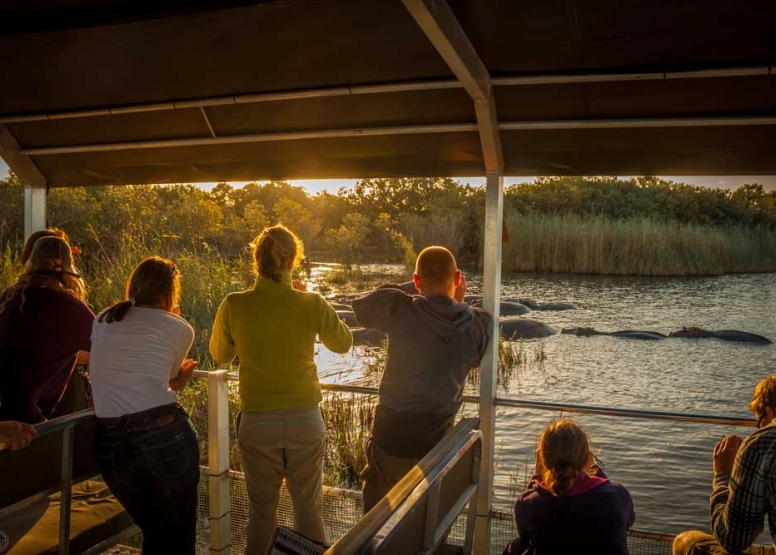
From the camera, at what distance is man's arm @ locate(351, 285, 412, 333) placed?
2.71 metres

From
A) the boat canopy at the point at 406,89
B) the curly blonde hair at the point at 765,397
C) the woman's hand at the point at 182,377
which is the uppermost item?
the boat canopy at the point at 406,89

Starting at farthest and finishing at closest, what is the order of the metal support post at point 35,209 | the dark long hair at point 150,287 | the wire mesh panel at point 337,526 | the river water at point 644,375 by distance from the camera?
the river water at point 644,375 → the metal support post at point 35,209 → the wire mesh panel at point 337,526 → the dark long hair at point 150,287

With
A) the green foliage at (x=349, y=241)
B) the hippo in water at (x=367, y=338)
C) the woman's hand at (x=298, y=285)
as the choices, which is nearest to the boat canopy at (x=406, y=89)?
the woman's hand at (x=298, y=285)

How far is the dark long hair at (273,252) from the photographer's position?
260cm

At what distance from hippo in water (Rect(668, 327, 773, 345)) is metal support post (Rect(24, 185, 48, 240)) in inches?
475

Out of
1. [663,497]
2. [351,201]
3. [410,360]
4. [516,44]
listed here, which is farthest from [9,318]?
[351,201]

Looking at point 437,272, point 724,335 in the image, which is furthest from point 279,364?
point 724,335

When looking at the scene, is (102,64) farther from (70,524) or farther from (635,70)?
(635,70)

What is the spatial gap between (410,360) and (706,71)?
143 centimetres

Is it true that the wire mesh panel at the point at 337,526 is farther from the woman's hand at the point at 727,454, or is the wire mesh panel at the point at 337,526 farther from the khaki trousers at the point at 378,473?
the woman's hand at the point at 727,454

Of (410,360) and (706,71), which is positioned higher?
(706,71)

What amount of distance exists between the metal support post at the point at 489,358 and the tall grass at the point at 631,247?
12464 millimetres

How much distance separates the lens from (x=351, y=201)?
1944 cm

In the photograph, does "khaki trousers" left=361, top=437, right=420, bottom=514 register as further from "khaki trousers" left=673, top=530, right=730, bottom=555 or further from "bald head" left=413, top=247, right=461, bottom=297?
"khaki trousers" left=673, top=530, right=730, bottom=555
